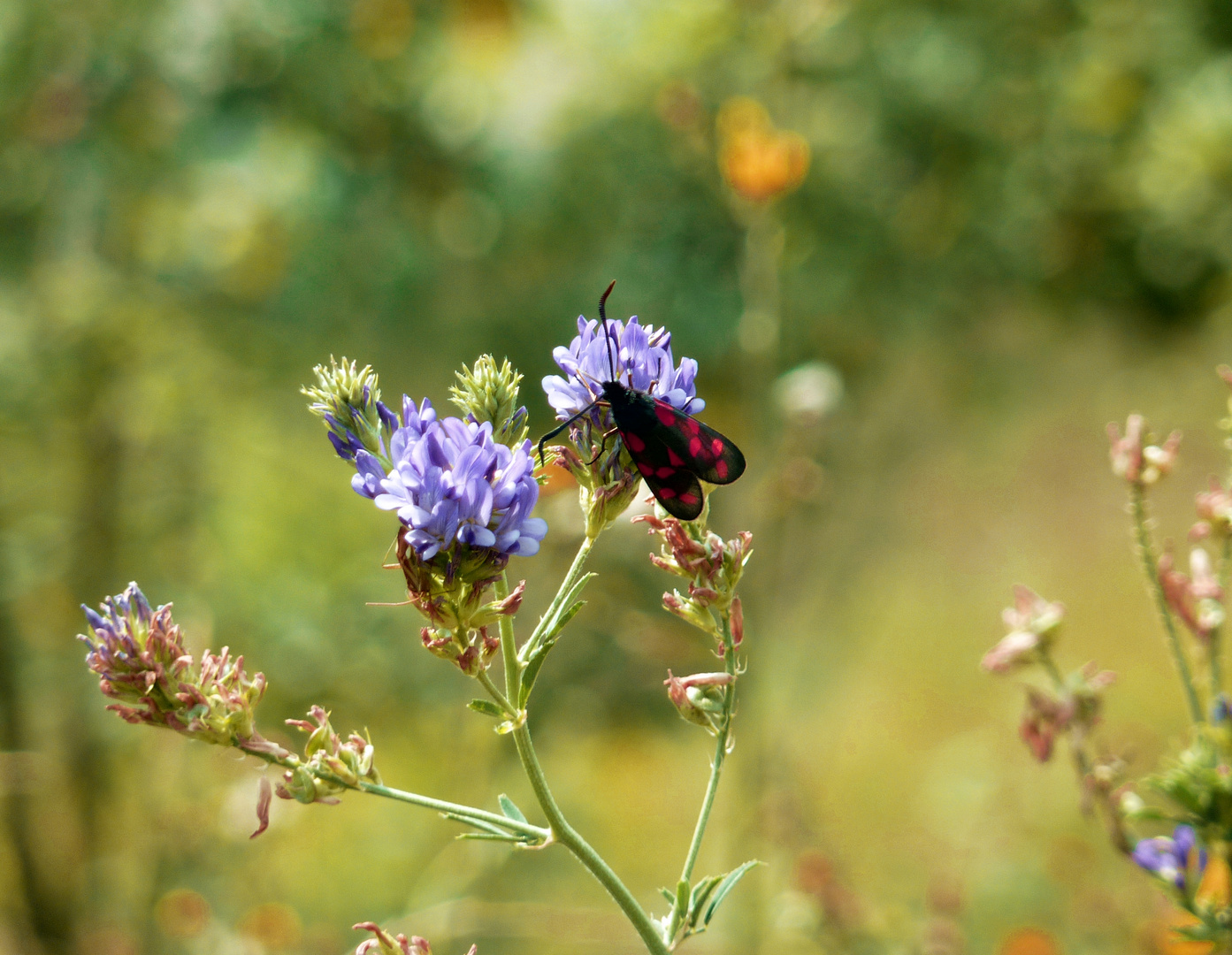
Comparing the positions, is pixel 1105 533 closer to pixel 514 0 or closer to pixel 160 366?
pixel 514 0

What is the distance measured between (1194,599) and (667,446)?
0.47 meters

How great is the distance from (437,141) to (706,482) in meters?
2.09

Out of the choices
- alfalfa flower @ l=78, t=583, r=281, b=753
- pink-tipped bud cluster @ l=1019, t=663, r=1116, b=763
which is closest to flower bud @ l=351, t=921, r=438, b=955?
alfalfa flower @ l=78, t=583, r=281, b=753

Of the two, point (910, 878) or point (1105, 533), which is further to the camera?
point (1105, 533)

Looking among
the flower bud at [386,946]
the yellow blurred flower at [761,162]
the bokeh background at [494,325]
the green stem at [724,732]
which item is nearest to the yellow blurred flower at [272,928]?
the bokeh background at [494,325]

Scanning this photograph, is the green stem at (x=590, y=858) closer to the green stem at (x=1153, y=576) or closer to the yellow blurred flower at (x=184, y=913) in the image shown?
the green stem at (x=1153, y=576)

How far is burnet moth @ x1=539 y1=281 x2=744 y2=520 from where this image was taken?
Result: 0.65 m

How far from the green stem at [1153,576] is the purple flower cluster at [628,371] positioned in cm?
34

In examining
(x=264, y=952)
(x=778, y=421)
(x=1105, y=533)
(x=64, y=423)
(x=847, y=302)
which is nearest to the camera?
(x=264, y=952)

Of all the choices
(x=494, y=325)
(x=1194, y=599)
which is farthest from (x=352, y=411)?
(x=494, y=325)

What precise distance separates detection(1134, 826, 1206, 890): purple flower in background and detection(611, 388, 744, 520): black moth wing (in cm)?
43

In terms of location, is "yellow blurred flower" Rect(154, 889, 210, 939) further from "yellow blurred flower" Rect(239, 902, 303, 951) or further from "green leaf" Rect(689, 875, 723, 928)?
"green leaf" Rect(689, 875, 723, 928)

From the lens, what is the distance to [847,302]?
2.75 metres

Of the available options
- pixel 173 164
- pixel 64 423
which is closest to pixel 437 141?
pixel 173 164
